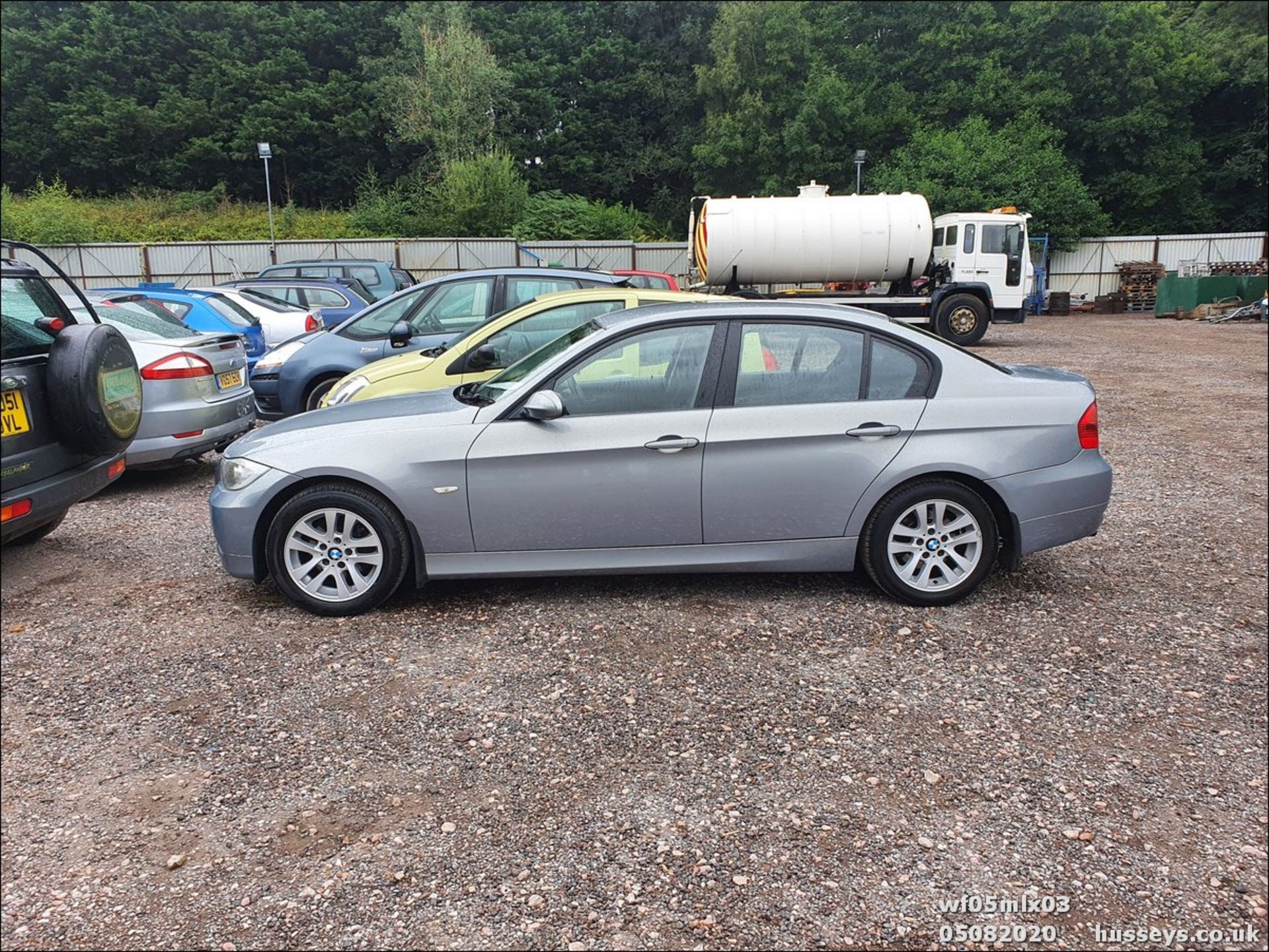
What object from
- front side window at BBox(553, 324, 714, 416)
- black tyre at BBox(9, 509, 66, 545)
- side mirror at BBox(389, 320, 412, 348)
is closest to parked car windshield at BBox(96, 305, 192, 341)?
side mirror at BBox(389, 320, 412, 348)

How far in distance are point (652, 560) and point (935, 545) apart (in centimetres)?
143

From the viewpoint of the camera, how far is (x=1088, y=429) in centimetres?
477

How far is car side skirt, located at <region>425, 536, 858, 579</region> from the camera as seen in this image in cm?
461

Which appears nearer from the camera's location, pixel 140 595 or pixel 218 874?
pixel 218 874

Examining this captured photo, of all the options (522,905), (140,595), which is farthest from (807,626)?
(140,595)

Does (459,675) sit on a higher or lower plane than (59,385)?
lower

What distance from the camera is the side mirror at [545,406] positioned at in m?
4.54

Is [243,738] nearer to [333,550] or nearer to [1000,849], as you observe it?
[333,550]

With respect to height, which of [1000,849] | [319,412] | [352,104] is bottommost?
[1000,849]

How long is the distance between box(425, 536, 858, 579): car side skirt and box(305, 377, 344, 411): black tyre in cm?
485

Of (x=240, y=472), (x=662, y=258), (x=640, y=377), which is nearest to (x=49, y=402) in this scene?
(x=240, y=472)

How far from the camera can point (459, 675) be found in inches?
156

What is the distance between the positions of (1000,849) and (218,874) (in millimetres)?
2302

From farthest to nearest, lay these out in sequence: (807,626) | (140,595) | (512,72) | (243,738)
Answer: (512,72), (140,595), (807,626), (243,738)
